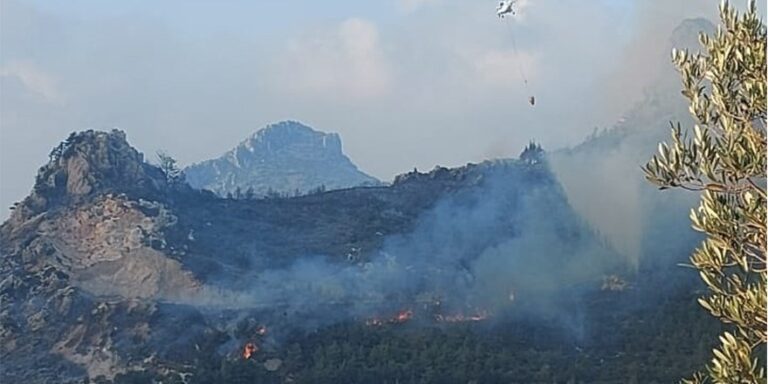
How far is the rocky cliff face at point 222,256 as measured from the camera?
79.2 meters

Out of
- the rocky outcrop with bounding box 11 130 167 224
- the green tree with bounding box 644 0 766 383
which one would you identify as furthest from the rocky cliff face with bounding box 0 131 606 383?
the green tree with bounding box 644 0 766 383

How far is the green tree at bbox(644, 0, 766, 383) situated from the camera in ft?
21.9

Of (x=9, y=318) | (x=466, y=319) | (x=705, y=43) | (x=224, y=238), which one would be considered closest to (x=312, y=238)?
(x=224, y=238)

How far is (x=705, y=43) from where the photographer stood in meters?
7.20

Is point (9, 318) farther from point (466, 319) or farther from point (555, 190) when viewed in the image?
point (555, 190)

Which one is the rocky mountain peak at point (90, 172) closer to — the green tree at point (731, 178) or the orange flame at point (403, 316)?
the orange flame at point (403, 316)

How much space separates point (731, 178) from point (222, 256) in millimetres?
85926

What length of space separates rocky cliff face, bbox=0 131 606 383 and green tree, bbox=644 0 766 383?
67.1 metres

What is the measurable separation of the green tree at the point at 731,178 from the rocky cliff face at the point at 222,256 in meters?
67.1

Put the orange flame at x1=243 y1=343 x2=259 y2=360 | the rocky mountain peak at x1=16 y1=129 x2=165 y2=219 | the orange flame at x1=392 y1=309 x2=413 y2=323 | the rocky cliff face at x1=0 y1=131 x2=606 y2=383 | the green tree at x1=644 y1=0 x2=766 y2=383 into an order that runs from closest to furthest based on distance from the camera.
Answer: the green tree at x1=644 y1=0 x2=766 y2=383 → the orange flame at x1=243 y1=343 x2=259 y2=360 → the rocky cliff face at x1=0 y1=131 x2=606 y2=383 → the orange flame at x1=392 y1=309 x2=413 y2=323 → the rocky mountain peak at x1=16 y1=129 x2=165 y2=219

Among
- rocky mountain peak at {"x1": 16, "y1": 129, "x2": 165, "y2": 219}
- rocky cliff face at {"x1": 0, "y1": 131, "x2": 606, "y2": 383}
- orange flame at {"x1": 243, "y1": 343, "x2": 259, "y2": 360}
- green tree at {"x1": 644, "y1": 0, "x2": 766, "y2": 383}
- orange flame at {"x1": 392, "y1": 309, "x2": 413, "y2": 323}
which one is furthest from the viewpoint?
rocky mountain peak at {"x1": 16, "y1": 129, "x2": 165, "y2": 219}

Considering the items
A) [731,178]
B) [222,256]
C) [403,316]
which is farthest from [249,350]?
[731,178]

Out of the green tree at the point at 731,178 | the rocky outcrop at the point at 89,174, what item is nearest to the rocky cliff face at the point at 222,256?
the rocky outcrop at the point at 89,174

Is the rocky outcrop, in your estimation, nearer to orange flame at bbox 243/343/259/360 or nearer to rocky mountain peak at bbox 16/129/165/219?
rocky mountain peak at bbox 16/129/165/219
